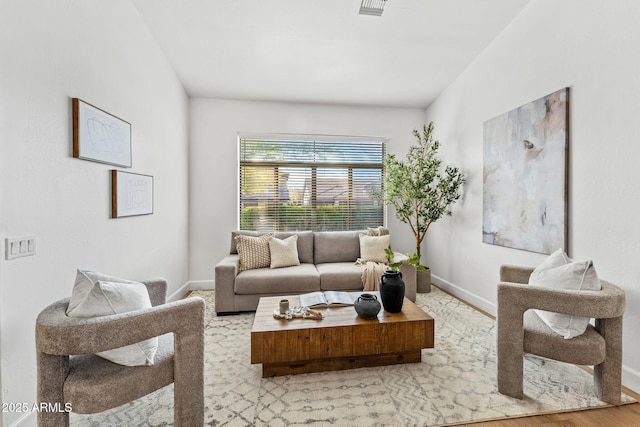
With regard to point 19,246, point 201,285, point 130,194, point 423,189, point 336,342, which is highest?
point 423,189

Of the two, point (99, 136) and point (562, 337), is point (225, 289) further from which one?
point (562, 337)

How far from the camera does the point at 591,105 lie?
222 cm

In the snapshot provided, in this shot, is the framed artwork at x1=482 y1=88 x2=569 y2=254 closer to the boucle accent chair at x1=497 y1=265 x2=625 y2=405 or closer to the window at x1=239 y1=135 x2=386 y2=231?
the boucle accent chair at x1=497 y1=265 x2=625 y2=405

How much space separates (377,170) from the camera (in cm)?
467

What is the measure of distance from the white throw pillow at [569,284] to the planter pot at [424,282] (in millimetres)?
2023

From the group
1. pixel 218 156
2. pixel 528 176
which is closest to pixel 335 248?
pixel 218 156

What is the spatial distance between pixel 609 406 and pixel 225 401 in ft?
7.67

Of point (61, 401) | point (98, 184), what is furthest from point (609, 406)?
point (98, 184)

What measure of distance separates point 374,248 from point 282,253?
1.18m

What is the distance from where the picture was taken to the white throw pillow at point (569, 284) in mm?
1770

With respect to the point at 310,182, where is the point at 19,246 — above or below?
below

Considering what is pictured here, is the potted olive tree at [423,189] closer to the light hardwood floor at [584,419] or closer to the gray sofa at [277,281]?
the gray sofa at [277,281]

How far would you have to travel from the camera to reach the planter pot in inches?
158

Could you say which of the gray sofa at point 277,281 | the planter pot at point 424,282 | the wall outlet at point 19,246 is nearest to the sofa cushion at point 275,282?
the gray sofa at point 277,281
